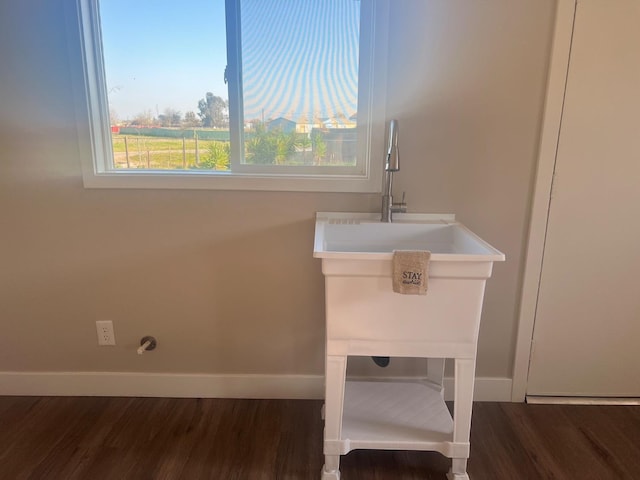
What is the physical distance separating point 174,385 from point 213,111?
1243mm

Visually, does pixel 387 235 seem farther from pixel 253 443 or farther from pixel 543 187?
pixel 253 443

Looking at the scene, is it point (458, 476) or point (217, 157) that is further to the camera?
point (217, 157)

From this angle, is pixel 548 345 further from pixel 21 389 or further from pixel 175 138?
pixel 21 389

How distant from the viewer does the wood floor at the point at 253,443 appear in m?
1.51

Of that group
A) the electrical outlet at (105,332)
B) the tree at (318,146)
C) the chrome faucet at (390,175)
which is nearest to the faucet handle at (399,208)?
the chrome faucet at (390,175)

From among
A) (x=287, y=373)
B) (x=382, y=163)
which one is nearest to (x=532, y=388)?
(x=287, y=373)

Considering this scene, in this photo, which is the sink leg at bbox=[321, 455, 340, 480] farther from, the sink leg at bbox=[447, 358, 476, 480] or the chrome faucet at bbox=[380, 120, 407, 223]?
the chrome faucet at bbox=[380, 120, 407, 223]

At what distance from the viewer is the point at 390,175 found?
5.28 ft

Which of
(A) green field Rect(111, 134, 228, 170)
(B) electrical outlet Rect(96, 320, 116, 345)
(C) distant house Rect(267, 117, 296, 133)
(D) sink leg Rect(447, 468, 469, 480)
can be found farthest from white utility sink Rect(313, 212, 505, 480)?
(B) electrical outlet Rect(96, 320, 116, 345)

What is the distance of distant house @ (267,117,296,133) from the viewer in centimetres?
175

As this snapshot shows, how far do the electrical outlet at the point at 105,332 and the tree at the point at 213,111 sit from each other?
38.8 inches

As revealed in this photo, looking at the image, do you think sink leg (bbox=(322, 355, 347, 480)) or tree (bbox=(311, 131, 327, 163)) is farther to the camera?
tree (bbox=(311, 131, 327, 163))

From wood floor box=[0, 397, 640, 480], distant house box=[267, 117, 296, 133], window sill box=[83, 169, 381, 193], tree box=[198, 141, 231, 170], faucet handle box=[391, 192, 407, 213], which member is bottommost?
wood floor box=[0, 397, 640, 480]

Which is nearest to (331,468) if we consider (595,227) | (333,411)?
(333,411)
